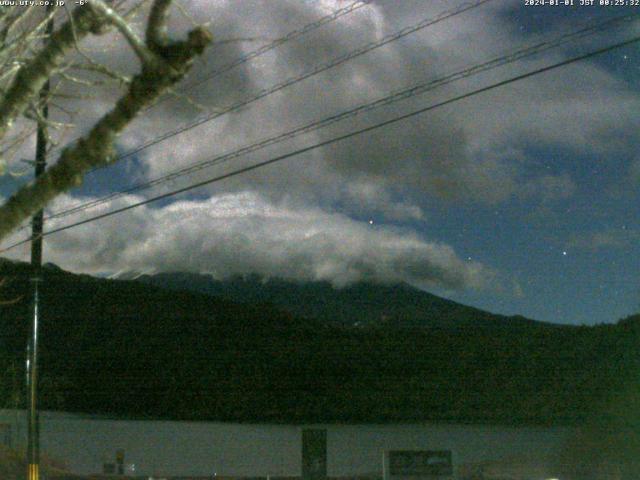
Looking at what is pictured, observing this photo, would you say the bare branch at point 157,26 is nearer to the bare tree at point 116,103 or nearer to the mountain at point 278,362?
the bare tree at point 116,103

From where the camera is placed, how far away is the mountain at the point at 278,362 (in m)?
20.2

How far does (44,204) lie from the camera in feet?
13.2

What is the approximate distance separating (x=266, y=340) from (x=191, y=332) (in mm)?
2493

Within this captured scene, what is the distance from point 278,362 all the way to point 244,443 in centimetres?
295

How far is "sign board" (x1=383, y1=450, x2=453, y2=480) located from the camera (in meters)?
14.5

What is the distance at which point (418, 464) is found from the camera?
48.0 feet

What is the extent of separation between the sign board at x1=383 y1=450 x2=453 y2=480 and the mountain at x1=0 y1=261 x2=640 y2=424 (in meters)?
5.46

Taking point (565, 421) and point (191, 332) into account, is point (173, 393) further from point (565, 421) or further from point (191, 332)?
point (565, 421)

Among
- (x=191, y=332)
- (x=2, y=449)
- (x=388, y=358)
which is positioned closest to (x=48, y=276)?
(x=191, y=332)

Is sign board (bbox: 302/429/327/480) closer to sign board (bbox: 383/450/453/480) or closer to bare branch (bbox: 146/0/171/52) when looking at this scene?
sign board (bbox: 383/450/453/480)

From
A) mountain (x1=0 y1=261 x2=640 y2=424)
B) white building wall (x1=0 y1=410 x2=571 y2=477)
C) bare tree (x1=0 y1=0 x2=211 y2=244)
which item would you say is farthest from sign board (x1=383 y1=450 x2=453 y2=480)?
bare tree (x1=0 y1=0 x2=211 y2=244)

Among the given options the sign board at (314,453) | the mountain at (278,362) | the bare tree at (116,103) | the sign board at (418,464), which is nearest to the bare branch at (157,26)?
the bare tree at (116,103)

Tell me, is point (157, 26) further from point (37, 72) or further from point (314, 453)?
point (314, 453)

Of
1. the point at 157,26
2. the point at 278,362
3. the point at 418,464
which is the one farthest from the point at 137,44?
the point at 278,362
